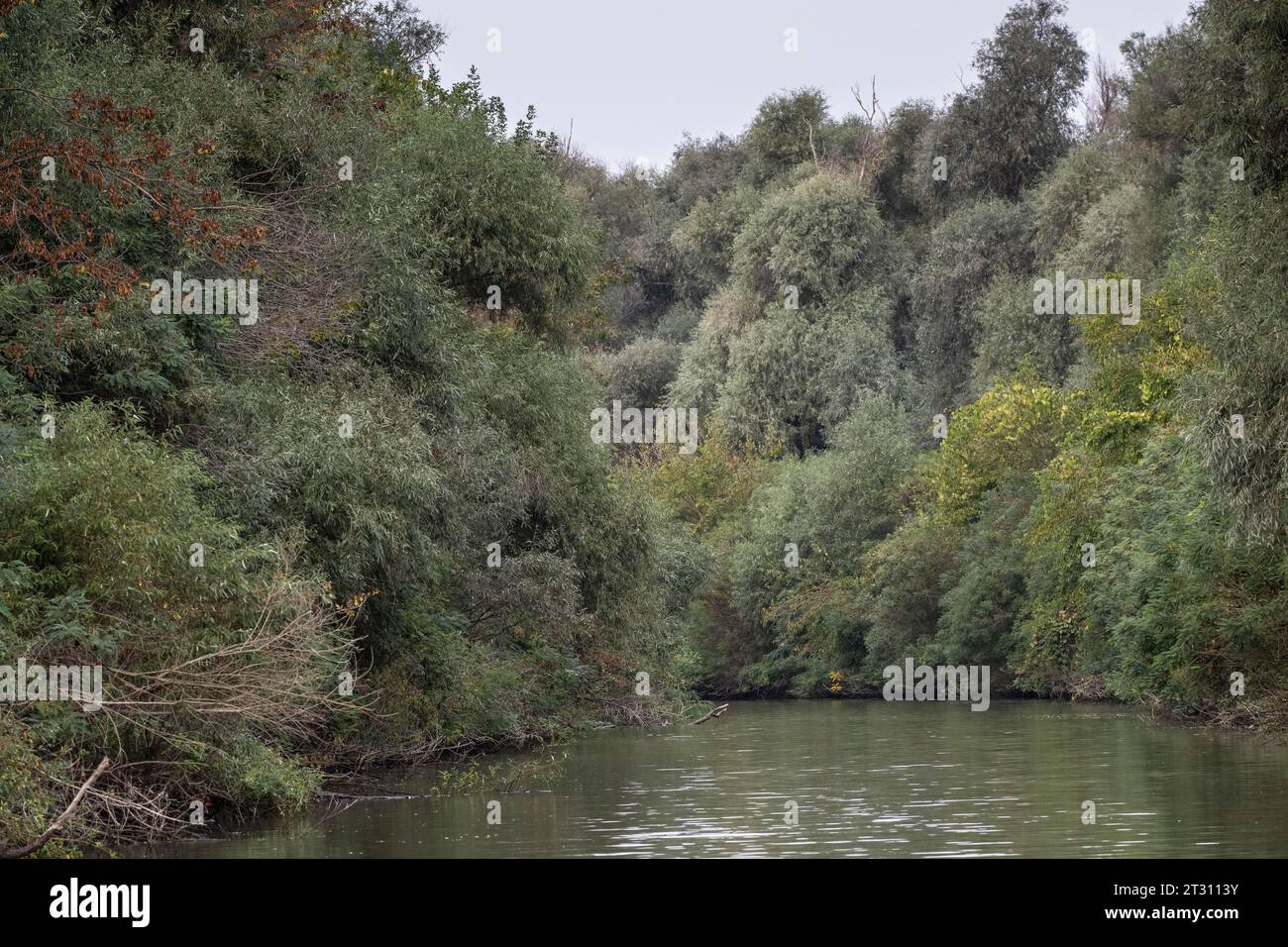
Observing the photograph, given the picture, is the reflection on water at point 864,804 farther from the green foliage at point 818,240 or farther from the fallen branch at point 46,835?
the green foliage at point 818,240

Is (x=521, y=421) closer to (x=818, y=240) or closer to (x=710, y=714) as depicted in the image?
(x=710, y=714)

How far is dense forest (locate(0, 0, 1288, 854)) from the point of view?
18562 mm

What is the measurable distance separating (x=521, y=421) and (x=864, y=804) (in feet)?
43.9

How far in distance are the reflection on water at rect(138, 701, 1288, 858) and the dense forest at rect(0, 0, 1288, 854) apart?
155 cm

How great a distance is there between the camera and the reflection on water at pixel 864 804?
17.6m

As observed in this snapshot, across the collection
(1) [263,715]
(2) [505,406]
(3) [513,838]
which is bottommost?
(3) [513,838]

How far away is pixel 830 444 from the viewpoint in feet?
201

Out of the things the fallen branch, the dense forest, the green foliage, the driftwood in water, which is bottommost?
the driftwood in water

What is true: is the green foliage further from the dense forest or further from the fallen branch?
the fallen branch

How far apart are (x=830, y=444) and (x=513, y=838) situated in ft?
143

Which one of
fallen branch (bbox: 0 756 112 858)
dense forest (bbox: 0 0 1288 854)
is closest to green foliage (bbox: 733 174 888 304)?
dense forest (bbox: 0 0 1288 854)

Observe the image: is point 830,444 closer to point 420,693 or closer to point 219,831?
point 420,693

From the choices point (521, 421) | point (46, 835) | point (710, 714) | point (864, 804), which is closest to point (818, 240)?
point (710, 714)
